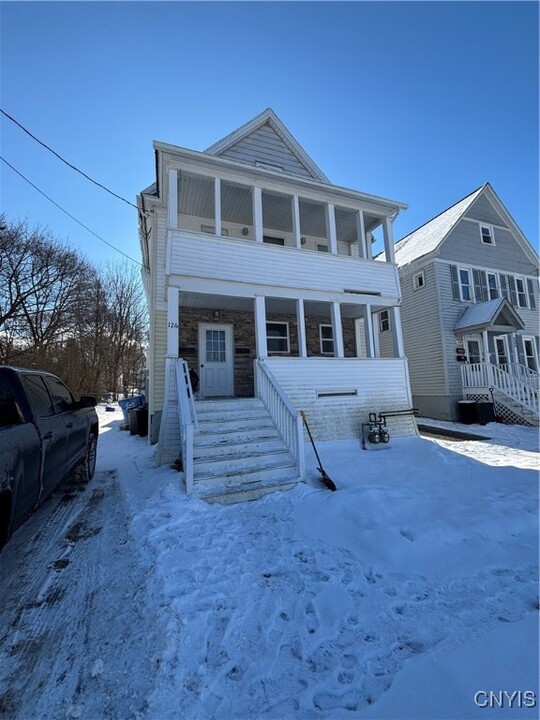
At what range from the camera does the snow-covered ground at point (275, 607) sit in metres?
1.78

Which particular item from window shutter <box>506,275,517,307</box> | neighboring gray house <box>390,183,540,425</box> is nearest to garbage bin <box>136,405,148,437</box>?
neighboring gray house <box>390,183,540,425</box>

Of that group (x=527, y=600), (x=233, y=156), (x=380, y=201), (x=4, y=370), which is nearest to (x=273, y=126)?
(x=233, y=156)

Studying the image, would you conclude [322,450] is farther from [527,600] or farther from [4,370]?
[4,370]

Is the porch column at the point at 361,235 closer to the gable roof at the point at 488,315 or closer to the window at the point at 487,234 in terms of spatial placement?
A: the gable roof at the point at 488,315

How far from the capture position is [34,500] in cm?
309

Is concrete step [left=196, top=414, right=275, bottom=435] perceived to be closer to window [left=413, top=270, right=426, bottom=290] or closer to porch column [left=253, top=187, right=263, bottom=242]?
porch column [left=253, top=187, right=263, bottom=242]

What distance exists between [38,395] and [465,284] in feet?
56.8

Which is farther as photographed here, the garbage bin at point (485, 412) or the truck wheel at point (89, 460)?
the garbage bin at point (485, 412)

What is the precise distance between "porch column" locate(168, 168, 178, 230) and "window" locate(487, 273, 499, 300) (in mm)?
15558

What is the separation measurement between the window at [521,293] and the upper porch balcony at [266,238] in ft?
35.3

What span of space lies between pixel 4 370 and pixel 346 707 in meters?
4.02

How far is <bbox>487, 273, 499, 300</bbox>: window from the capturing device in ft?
51.6

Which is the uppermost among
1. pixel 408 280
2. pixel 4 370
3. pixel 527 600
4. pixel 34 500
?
pixel 408 280

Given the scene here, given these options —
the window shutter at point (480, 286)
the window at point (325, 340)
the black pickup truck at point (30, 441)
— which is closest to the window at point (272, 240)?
the window at point (325, 340)
